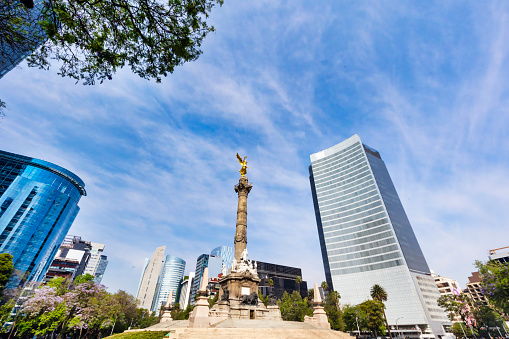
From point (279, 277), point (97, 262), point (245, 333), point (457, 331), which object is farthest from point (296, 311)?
point (97, 262)

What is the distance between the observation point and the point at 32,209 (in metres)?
64.1

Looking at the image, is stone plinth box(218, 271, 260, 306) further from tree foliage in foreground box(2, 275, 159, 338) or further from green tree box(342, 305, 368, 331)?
green tree box(342, 305, 368, 331)

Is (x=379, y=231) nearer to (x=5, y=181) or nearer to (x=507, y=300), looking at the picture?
(x=507, y=300)

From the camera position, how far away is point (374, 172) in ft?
275

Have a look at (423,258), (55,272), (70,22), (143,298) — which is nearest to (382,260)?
(423,258)

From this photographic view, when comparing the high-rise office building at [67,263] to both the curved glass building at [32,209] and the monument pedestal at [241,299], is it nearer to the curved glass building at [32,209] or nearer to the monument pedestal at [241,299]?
the curved glass building at [32,209]

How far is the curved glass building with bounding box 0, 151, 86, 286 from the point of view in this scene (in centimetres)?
5997

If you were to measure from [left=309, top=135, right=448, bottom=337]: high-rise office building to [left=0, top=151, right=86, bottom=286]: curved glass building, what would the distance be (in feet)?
299

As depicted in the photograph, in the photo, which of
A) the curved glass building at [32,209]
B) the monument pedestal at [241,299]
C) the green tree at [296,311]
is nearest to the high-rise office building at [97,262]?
the curved glass building at [32,209]

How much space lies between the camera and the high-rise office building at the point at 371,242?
62375 mm

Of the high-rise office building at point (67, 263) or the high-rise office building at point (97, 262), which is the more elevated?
the high-rise office building at point (97, 262)

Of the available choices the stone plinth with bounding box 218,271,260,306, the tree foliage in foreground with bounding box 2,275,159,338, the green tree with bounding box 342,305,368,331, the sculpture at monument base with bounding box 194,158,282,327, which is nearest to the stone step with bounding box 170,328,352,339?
the sculpture at monument base with bounding box 194,158,282,327

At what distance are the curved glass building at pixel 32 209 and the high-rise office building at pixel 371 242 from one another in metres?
91.3

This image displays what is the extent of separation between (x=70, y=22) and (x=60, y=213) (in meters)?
90.2
